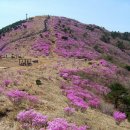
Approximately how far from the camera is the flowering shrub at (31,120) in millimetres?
19506

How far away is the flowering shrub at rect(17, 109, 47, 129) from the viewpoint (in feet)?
64.0

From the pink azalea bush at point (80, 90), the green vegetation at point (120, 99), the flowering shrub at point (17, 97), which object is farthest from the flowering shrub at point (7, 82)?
the green vegetation at point (120, 99)

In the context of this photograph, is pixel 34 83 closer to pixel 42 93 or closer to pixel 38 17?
pixel 42 93

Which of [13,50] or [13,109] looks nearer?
[13,109]

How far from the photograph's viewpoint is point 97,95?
39.0m

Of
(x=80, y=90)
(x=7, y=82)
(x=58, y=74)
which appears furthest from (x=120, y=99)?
(x=7, y=82)

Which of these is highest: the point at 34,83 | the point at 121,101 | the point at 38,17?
the point at 38,17

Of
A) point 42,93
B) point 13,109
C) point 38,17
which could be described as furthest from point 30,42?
point 13,109

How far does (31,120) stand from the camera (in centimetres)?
1994

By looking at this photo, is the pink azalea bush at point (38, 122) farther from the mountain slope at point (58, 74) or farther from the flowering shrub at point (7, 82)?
the flowering shrub at point (7, 82)

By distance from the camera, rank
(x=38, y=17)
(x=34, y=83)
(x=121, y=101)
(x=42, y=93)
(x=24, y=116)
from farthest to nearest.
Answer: (x=38, y=17)
(x=121, y=101)
(x=34, y=83)
(x=42, y=93)
(x=24, y=116)

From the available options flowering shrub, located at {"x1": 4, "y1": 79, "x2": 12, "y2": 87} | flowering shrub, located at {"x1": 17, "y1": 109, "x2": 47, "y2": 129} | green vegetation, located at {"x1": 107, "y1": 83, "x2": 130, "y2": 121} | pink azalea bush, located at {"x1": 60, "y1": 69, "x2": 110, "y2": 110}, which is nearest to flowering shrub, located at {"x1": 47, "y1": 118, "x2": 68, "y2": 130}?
flowering shrub, located at {"x1": 17, "y1": 109, "x2": 47, "y2": 129}

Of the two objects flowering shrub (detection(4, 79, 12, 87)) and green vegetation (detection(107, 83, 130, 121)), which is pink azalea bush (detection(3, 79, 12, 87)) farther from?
green vegetation (detection(107, 83, 130, 121))

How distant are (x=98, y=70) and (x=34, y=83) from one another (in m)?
21.7
